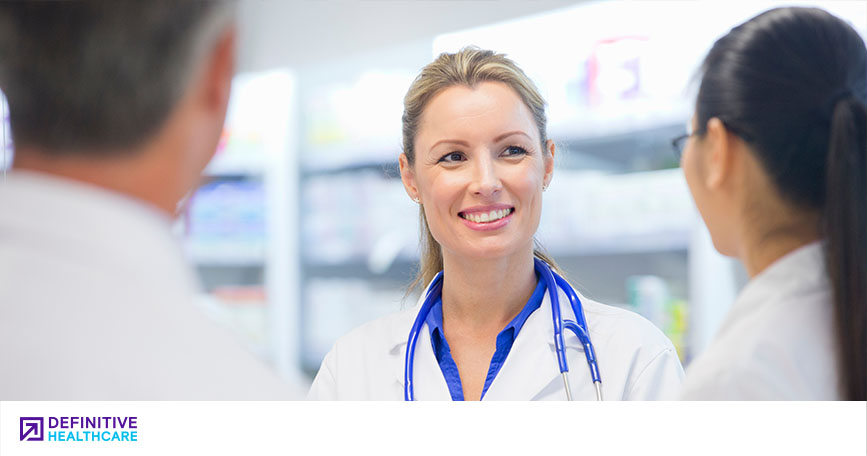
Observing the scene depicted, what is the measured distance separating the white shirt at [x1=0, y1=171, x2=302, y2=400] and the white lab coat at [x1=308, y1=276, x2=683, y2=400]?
41 cm

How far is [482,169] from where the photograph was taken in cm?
132

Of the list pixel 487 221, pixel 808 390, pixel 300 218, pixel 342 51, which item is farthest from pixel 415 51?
pixel 808 390

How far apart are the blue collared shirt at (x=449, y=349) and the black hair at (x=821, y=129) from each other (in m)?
0.49

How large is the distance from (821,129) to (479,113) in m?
0.57

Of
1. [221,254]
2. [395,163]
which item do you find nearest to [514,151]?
[395,163]

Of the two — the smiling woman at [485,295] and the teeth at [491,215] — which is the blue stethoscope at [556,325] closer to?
the smiling woman at [485,295]

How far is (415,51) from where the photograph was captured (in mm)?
1410

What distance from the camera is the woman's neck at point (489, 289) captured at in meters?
1.41

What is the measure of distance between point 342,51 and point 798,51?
86cm

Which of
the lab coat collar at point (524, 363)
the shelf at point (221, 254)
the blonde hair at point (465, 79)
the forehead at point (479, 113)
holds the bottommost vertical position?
the lab coat collar at point (524, 363)
